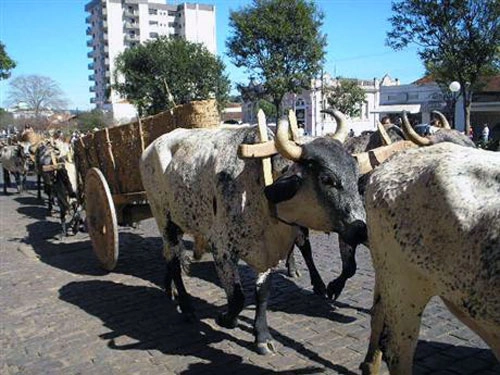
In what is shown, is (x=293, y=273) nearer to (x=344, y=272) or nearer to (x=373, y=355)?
(x=344, y=272)

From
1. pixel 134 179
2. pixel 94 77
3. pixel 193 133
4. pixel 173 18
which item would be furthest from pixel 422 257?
pixel 94 77

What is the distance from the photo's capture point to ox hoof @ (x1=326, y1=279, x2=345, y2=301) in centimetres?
508

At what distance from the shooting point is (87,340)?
4.72 m

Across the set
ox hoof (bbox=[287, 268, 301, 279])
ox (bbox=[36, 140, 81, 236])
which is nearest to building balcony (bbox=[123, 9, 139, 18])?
ox (bbox=[36, 140, 81, 236])

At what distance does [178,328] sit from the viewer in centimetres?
489

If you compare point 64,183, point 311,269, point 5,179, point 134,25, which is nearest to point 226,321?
point 311,269

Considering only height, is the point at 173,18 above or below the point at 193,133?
above

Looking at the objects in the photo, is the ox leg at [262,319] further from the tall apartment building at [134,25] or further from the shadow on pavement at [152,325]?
the tall apartment building at [134,25]

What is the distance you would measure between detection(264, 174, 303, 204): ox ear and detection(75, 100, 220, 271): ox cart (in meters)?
2.31

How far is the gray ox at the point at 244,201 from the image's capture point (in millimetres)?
3746

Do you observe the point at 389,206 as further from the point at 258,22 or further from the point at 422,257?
the point at 258,22

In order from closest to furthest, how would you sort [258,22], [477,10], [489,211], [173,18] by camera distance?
[489,211]
[477,10]
[258,22]
[173,18]

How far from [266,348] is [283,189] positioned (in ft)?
4.46

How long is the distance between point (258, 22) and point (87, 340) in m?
19.3
